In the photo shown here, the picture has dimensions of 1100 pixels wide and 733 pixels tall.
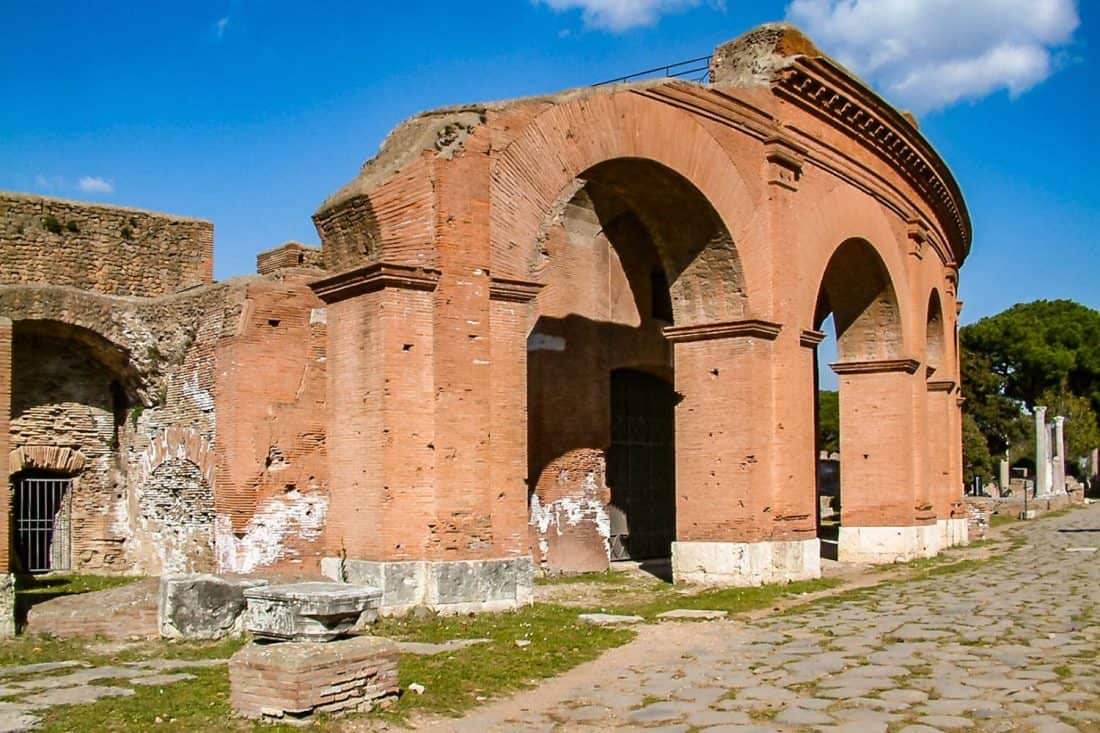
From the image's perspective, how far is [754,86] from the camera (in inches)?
530

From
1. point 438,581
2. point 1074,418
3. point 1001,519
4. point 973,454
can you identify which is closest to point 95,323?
point 438,581

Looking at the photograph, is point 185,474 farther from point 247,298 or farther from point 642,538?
point 642,538

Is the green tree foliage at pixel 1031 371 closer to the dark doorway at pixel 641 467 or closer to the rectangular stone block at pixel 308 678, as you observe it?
the dark doorway at pixel 641 467

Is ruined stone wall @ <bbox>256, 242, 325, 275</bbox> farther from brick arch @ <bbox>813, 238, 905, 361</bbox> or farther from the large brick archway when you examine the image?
brick arch @ <bbox>813, 238, 905, 361</bbox>

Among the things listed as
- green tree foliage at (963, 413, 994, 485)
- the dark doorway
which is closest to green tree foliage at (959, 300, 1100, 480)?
green tree foliage at (963, 413, 994, 485)

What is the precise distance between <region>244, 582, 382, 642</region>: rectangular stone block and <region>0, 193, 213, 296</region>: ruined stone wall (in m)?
11.1

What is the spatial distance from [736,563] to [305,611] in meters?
7.44

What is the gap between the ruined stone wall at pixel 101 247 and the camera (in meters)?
15.5

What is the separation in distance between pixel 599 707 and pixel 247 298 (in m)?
7.23

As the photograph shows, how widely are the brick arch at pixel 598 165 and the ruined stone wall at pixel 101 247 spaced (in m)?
7.76

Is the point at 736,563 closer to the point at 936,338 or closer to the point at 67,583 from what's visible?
the point at 67,583

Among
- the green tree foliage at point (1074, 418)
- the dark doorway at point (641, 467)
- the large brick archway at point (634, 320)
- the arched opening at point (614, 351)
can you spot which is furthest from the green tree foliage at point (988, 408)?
the arched opening at point (614, 351)

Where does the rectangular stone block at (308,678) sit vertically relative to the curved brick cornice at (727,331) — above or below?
below

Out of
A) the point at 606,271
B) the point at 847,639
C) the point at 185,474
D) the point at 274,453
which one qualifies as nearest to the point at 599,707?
the point at 847,639
